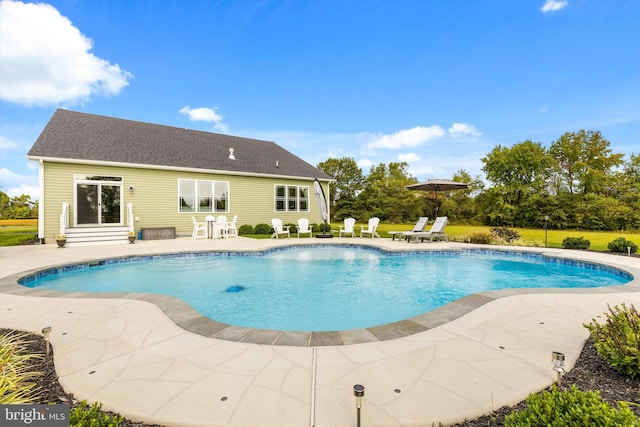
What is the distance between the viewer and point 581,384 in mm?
2217

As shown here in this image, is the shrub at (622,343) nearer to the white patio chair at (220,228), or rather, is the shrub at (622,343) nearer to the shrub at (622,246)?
the shrub at (622,246)

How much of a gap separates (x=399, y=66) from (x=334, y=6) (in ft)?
15.3

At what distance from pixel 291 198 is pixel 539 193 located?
19.8 meters

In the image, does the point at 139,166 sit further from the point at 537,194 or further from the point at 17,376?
the point at 537,194

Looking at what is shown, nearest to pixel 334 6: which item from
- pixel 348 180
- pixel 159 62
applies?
pixel 159 62

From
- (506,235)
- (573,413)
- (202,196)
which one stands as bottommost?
(573,413)

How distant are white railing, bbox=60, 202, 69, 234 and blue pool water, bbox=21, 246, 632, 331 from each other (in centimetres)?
423

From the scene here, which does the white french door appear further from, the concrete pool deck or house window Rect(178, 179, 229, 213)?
the concrete pool deck

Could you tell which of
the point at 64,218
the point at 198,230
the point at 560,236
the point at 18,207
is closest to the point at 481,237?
the point at 560,236

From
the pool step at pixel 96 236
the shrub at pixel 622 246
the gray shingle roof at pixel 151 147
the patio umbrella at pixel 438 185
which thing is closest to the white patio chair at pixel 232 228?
the gray shingle roof at pixel 151 147

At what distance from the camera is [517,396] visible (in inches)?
81.9

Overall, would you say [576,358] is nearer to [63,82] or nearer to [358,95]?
[358,95]

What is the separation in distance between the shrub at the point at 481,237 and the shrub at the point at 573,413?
37.8ft

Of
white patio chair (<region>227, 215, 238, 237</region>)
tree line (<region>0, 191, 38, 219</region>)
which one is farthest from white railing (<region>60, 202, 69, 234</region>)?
tree line (<region>0, 191, 38, 219</region>)
